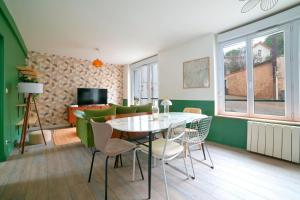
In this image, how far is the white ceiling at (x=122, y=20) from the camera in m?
2.52

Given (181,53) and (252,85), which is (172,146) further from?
(181,53)

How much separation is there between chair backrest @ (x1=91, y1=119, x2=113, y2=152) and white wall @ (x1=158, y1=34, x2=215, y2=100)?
2836mm

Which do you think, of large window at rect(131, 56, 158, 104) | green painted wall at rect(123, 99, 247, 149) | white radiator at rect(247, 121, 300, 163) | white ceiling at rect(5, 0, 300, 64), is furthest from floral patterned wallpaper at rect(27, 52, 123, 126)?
white radiator at rect(247, 121, 300, 163)

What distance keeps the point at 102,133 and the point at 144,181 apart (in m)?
0.90

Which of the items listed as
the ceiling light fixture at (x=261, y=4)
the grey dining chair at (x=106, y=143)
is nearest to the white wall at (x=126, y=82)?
the grey dining chair at (x=106, y=143)

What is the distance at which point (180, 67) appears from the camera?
452 cm

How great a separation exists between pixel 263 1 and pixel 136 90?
562 cm

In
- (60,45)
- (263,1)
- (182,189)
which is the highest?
(60,45)

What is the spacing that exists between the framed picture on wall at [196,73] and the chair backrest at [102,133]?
9.51 feet

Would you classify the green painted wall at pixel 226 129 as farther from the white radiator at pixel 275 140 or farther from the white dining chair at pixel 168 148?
the white dining chair at pixel 168 148

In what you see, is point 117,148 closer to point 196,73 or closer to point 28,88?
point 28,88

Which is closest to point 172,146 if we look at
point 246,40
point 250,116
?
point 250,116

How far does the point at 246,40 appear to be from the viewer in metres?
3.29

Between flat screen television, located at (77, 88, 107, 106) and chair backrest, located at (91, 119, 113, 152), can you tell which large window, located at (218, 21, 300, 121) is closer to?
chair backrest, located at (91, 119, 113, 152)
